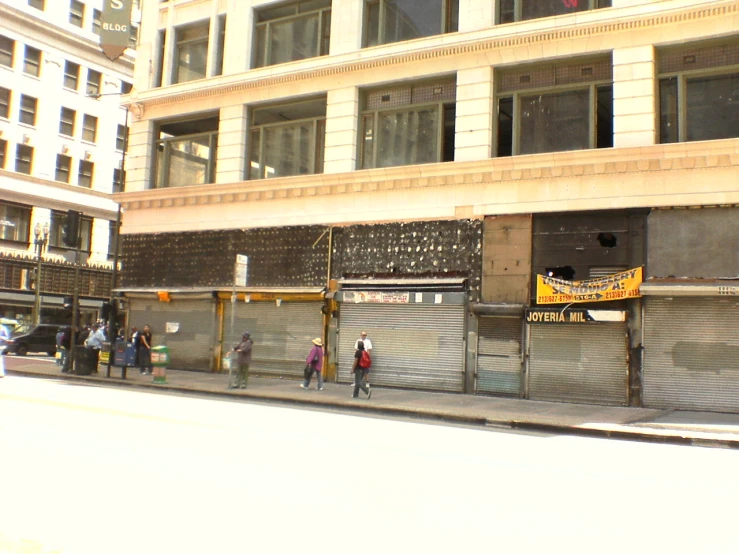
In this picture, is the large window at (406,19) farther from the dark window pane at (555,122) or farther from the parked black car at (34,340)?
the parked black car at (34,340)

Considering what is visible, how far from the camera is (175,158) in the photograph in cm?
2723

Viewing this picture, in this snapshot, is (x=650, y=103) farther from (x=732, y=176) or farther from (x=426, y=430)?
(x=426, y=430)

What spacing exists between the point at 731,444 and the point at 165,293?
64.2 ft

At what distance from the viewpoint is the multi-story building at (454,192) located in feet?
57.9

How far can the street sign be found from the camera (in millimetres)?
25391

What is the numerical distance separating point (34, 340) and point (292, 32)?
2080 cm

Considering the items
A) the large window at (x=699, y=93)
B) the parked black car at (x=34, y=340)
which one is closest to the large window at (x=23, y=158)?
the parked black car at (x=34, y=340)

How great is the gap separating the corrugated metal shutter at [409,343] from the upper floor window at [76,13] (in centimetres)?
3464

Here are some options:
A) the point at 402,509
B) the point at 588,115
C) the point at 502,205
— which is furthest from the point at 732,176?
the point at 402,509

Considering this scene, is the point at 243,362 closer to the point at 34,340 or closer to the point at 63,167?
the point at 34,340

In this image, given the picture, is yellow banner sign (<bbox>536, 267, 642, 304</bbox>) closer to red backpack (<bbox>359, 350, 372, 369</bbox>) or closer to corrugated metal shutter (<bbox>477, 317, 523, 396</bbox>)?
corrugated metal shutter (<bbox>477, 317, 523, 396</bbox>)

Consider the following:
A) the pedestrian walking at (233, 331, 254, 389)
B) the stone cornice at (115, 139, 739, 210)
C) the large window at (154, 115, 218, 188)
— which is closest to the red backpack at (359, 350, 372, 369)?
the pedestrian walking at (233, 331, 254, 389)

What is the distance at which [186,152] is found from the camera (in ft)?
88.3

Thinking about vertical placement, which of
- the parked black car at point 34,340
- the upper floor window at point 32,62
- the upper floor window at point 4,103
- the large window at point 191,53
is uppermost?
the upper floor window at point 32,62
